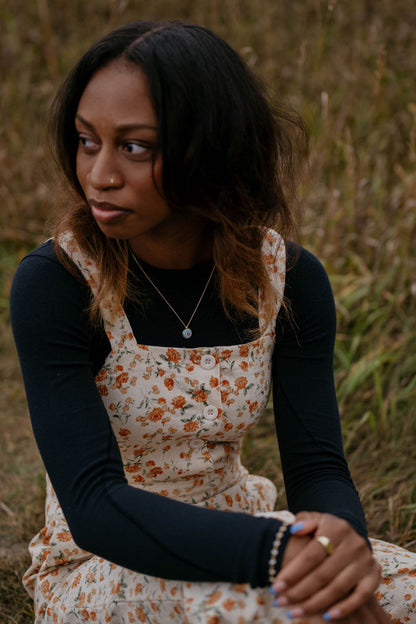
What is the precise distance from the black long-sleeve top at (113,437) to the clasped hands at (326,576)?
4cm

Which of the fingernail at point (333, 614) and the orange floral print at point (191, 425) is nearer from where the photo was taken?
the fingernail at point (333, 614)

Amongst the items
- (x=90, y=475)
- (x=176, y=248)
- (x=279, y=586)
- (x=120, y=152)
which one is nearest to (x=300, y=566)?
(x=279, y=586)

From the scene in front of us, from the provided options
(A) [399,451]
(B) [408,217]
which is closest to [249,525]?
(A) [399,451]

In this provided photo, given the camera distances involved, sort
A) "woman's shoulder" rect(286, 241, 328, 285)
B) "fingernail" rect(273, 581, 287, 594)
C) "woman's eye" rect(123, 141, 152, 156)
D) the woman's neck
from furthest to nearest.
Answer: "woman's shoulder" rect(286, 241, 328, 285), the woman's neck, "woman's eye" rect(123, 141, 152, 156), "fingernail" rect(273, 581, 287, 594)

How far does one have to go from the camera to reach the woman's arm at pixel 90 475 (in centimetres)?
115

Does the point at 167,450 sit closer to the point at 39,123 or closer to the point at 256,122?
the point at 256,122

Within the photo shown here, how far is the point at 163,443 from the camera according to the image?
1457mm

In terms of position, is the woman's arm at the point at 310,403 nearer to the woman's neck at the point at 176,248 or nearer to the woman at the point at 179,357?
the woman at the point at 179,357

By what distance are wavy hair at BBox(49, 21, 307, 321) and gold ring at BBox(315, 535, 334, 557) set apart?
19.7 inches

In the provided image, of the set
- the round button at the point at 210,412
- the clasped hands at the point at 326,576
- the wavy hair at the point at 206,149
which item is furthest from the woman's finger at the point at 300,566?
the wavy hair at the point at 206,149

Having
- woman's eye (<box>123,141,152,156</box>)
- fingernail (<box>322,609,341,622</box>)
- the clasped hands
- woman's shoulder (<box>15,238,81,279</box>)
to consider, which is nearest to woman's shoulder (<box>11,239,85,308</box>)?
woman's shoulder (<box>15,238,81,279</box>)

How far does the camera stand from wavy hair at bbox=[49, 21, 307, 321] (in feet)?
3.95

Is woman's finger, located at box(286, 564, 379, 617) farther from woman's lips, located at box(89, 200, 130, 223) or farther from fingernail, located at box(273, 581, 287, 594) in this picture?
woman's lips, located at box(89, 200, 130, 223)

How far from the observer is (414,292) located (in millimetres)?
2625
